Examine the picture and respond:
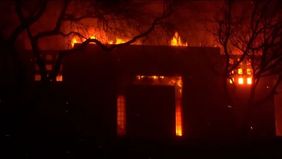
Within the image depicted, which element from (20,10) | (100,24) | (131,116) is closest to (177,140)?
(131,116)

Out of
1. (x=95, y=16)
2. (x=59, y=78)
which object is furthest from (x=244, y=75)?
(x=59, y=78)

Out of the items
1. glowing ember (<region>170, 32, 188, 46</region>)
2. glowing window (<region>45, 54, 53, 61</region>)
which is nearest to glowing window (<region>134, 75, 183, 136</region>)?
glowing ember (<region>170, 32, 188, 46</region>)

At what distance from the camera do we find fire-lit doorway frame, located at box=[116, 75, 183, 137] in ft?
67.3

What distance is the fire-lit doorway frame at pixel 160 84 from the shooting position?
67.3 feet

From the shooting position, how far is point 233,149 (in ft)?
61.6

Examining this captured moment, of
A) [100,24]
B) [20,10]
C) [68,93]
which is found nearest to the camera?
[20,10]

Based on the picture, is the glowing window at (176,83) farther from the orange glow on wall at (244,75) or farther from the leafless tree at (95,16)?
the leafless tree at (95,16)

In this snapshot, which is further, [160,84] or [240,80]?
[240,80]

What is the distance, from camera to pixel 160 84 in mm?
20688

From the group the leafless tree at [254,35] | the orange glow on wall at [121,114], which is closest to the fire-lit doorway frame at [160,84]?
the orange glow on wall at [121,114]

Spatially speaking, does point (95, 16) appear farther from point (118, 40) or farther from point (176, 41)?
point (176, 41)

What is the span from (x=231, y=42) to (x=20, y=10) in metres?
8.81

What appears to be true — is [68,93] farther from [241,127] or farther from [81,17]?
[241,127]

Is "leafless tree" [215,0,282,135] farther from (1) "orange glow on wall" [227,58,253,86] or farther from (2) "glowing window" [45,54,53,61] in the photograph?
(2) "glowing window" [45,54,53,61]
